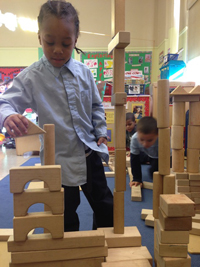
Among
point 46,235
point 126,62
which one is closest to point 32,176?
point 46,235

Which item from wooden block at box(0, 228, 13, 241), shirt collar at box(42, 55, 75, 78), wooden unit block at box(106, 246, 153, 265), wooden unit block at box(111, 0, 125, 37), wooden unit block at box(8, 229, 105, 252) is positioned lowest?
wooden block at box(0, 228, 13, 241)

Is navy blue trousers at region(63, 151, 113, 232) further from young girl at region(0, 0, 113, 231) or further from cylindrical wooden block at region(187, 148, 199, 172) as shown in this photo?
cylindrical wooden block at region(187, 148, 199, 172)

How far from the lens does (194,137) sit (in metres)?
1.11

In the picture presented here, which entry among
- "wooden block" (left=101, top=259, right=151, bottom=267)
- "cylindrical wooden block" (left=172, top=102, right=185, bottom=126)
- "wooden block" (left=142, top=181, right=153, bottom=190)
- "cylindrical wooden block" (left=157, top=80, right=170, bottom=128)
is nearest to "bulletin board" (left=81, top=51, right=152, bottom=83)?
"wooden block" (left=142, top=181, right=153, bottom=190)

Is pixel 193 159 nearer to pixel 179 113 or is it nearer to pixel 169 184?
pixel 179 113

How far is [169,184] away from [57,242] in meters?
0.31

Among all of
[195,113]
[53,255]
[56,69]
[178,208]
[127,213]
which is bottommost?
[127,213]

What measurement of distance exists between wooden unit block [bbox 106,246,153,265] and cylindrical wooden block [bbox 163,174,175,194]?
7.2 inches

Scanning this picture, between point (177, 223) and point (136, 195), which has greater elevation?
point (177, 223)

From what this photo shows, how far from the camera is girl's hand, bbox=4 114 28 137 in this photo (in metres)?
0.59

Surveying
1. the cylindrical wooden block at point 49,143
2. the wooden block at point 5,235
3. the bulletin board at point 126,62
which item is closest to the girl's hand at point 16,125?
the cylindrical wooden block at point 49,143

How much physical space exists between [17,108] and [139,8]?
3.66m

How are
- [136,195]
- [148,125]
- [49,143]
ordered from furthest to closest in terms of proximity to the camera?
[136,195]
[148,125]
[49,143]

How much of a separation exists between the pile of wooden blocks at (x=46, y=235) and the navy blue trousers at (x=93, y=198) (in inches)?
7.7
